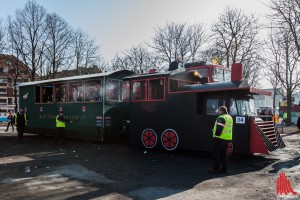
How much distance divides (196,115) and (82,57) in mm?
30497

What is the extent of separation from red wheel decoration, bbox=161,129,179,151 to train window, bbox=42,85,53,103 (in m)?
8.04

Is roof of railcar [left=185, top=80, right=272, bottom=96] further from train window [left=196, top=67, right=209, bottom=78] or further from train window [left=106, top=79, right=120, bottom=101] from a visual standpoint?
train window [left=106, top=79, right=120, bottom=101]

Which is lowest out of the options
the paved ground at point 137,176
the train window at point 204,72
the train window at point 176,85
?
Result: the paved ground at point 137,176

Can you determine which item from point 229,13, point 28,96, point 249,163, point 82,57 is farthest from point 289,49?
point 82,57

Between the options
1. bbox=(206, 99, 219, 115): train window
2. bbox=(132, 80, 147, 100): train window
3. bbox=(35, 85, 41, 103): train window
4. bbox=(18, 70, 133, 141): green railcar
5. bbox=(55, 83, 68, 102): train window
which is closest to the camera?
bbox=(206, 99, 219, 115): train window

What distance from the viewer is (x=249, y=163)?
31.9 feet

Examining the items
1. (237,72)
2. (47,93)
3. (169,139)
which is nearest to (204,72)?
(237,72)

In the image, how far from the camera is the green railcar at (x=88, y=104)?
46.2ft

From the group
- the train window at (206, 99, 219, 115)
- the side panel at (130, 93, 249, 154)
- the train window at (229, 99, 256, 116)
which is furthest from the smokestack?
the side panel at (130, 93, 249, 154)

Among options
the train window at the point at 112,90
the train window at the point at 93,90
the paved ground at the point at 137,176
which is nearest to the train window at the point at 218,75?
the paved ground at the point at 137,176

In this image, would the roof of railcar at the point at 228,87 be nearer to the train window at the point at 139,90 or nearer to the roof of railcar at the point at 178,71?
the roof of railcar at the point at 178,71

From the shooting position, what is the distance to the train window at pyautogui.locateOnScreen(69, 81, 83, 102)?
15.1m

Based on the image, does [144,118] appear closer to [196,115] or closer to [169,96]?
[169,96]

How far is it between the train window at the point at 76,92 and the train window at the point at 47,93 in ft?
5.82
